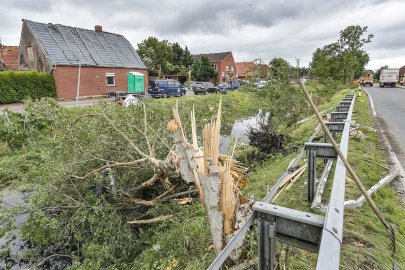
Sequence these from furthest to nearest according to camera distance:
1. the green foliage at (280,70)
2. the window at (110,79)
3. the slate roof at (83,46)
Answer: the window at (110,79) < the slate roof at (83,46) < the green foliage at (280,70)

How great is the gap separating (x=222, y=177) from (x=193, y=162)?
2.35 ft

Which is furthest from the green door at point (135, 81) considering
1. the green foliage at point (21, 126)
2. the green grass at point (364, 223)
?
the green grass at point (364, 223)

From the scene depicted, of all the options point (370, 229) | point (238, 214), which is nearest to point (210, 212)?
point (238, 214)

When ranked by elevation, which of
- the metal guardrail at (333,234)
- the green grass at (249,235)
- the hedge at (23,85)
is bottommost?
the green grass at (249,235)

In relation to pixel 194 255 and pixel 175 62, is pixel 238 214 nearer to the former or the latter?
pixel 194 255

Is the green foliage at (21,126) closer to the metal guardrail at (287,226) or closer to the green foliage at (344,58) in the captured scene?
the metal guardrail at (287,226)

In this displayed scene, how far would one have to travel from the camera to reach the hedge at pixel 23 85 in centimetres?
1802

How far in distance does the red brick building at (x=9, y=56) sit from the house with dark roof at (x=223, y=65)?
106ft

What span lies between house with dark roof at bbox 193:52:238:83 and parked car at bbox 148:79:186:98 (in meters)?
25.5

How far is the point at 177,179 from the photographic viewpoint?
643cm

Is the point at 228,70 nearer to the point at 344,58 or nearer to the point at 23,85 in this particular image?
the point at 344,58

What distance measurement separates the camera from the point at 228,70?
55.9m

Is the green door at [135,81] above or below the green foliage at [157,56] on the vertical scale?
below

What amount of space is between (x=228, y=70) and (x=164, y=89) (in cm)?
3279
